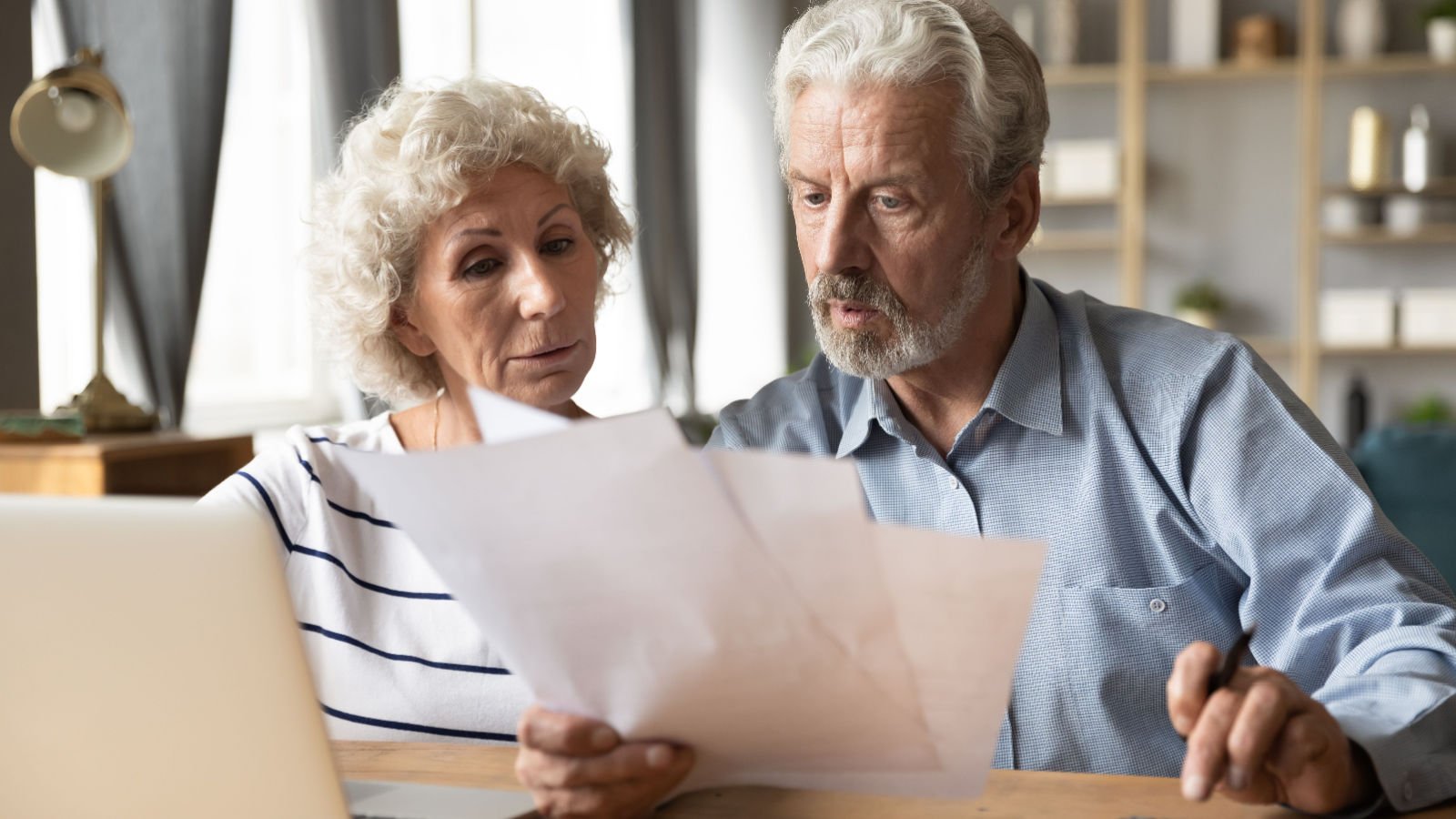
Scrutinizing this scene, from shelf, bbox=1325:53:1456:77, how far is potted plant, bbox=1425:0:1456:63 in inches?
1.5

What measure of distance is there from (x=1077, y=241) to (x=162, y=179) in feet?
13.6

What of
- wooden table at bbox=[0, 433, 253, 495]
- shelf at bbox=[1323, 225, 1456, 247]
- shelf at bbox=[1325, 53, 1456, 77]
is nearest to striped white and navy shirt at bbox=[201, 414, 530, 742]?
wooden table at bbox=[0, 433, 253, 495]

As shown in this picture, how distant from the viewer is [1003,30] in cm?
145

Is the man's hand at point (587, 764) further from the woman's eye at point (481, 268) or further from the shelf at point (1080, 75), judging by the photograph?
the shelf at point (1080, 75)

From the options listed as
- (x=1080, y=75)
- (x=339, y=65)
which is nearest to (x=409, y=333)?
(x=339, y=65)

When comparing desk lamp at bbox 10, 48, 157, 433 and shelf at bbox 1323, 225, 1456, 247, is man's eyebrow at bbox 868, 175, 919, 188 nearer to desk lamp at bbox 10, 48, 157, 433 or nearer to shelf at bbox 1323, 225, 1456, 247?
desk lamp at bbox 10, 48, 157, 433

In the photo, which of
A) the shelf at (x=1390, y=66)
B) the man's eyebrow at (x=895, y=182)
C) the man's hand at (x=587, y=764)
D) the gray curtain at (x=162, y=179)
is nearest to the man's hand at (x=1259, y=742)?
the man's hand at (x=587, y=764)

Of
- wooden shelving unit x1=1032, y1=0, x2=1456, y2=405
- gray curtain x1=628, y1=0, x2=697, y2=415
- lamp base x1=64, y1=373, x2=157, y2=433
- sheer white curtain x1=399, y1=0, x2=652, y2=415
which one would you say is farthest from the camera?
wooden shelving unit x1=1032, y1=0, x2=1456, y2=405

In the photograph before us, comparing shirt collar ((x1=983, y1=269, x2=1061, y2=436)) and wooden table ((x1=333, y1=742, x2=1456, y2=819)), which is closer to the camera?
wooden table ((x1=333, y1=742, x2=1456, y2=819))

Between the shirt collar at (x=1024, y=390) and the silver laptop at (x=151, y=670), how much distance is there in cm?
84

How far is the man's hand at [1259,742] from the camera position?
813 mm

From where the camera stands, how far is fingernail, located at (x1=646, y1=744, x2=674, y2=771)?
83cm

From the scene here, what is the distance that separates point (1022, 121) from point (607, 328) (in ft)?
14.6

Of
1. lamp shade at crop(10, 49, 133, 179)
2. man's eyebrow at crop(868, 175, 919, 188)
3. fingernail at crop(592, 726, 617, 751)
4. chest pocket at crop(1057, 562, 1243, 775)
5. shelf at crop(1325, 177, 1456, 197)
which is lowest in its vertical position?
chest pocket at crop(1057, 562, 1243, 775)
